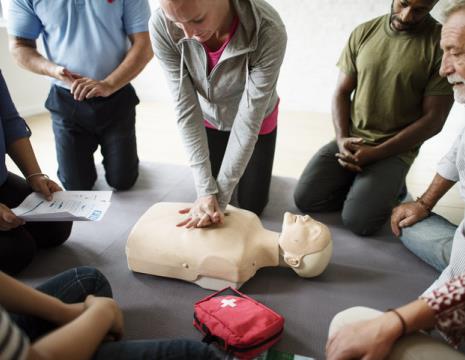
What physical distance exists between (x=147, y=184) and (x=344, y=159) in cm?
111

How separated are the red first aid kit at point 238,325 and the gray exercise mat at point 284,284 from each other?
2.7 inches

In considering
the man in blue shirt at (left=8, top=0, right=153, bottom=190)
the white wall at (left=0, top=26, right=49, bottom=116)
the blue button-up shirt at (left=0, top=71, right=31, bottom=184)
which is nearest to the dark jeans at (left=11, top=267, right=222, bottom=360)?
the blue button-up shirt at (left=0, top=71, right=31, bottom=184)

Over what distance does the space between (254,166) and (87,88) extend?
89cm

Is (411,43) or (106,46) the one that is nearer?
(411,43)

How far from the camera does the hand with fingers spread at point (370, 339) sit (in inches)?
26.0

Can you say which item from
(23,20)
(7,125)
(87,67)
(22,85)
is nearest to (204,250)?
(7,125)

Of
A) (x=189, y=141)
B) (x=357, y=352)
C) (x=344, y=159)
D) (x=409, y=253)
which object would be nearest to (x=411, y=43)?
(x=344, y=159)

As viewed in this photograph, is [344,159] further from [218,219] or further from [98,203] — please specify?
[98,203]

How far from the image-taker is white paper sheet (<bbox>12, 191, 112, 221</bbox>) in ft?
3.69

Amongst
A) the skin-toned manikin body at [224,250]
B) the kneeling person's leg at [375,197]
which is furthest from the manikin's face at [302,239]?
the kneeling person's leg at [375,197]

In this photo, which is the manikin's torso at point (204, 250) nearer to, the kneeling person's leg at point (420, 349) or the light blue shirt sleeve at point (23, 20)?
the kneeling person's leg at point (420, 349)

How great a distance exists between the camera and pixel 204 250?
1.12 m

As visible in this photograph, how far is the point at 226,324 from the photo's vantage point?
3.11ft

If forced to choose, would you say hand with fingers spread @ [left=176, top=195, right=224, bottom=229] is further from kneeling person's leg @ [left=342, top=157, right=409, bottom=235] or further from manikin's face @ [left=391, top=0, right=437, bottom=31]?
manikin's face @ [left=391, top=0, right=437, bottom=31]
